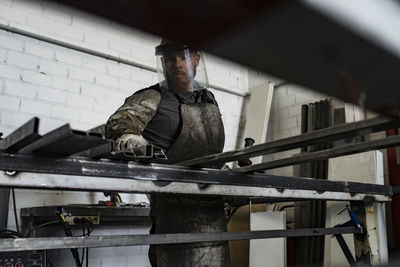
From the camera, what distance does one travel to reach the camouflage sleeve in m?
1.57

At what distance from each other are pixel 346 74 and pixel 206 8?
17cm

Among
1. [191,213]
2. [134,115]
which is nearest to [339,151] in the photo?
[191,213]

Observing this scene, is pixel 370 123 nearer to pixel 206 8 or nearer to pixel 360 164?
pixel 206 8

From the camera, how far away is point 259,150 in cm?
118

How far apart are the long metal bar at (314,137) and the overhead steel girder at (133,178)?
8cm

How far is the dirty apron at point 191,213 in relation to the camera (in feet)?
5.93

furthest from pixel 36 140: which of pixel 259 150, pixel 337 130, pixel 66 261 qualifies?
pixel 66 261

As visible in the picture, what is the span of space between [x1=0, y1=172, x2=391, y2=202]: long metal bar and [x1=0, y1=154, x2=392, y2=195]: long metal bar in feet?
0.05

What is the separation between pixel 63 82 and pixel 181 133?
1.66 m

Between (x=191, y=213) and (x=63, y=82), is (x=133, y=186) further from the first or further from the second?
(x=63, y=82)

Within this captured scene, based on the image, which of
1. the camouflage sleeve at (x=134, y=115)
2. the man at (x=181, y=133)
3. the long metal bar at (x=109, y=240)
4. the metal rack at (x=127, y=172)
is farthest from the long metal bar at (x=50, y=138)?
the man at (x=181, y=133)

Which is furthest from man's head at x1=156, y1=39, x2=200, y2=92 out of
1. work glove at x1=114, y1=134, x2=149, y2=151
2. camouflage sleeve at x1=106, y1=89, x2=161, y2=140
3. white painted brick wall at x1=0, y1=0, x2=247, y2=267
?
white painted brick wall at x1=0, y1=0, x2=247, y2=267

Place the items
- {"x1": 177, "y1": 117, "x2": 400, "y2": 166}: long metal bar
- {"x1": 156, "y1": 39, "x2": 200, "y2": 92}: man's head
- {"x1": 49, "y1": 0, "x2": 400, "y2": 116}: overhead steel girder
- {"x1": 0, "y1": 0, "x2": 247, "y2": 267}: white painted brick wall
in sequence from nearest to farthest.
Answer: {"x1": 49, "y1": 0, "x2": 400, "y2": 116}: overhead steel girder → {"x1": 177, "y1": 117, "x2": 400, "y2": 166}: long metal bar → {"x1": 156, "y1": 39, "x2": 200, "y2": 92}: man's head → {"x1": 0, "y1": 0, "x2": 247, "y2": 267}: white painted brick wall

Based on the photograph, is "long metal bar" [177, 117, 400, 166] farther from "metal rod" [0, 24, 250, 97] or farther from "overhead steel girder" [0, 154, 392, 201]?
"metal rod" [0, 24, 250, 97]
